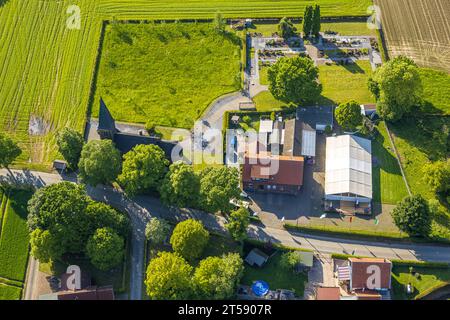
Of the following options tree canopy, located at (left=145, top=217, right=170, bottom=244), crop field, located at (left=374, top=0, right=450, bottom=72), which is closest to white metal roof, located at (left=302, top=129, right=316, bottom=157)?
tree canopy, located at (left=145, top=217, right=170, bottom=244)

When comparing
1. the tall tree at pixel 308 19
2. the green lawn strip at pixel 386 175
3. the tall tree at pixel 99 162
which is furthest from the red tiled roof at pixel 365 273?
the tall tree at pixel 308 19

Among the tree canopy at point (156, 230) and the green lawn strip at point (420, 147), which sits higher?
the green lawn strip at point (420, 147)

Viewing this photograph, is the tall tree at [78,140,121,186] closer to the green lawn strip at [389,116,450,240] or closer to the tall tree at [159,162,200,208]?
the tall tree at [159,162,200,208]

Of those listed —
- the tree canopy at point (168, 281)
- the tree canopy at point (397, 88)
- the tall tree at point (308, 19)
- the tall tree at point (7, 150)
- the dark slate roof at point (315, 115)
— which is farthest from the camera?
the tall tree at point (308, 19)

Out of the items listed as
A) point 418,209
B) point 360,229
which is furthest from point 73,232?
point 418,209

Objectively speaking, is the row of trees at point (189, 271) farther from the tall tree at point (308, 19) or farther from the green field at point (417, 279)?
the tall tree at point (308, 19)

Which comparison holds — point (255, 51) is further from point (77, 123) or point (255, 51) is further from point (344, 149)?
point (77, 123)

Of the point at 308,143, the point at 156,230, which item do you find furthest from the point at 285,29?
the point at 156,230
